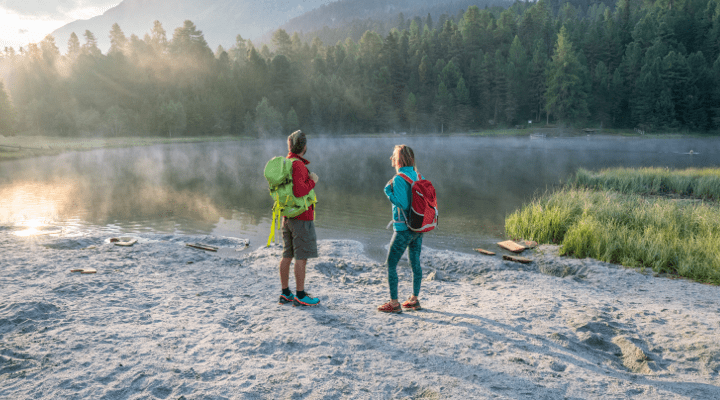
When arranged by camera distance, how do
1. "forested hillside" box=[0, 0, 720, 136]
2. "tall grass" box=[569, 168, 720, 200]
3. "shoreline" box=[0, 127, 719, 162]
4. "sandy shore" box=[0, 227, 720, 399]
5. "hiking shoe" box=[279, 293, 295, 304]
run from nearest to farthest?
"sandy shore" box=[0, 227, 720, 399] < "hiking shoe" box=[279, 293, 295, 304] < "tall grass" box=[569, 168, 720, 200] < "shoreline" box=[0, 127, 719, 162] < "forested hillside" box=[0, 0, 720, 136]

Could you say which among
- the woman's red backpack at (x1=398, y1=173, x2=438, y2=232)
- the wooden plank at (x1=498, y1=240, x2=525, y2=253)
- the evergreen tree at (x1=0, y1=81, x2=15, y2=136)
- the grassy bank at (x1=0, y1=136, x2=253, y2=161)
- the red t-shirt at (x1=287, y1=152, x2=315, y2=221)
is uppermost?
the evergreen tree at (x1=0, y1=81, x2=15, y2=136)

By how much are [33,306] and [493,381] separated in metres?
5.87

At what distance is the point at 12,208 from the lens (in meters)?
16.1

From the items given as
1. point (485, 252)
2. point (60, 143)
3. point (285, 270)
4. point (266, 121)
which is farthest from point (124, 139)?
point (285, 270)

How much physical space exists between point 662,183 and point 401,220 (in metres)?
19.7

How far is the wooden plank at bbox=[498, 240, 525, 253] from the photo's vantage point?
1023cm

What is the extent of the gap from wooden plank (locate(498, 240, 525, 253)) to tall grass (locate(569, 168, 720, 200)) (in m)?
9.67

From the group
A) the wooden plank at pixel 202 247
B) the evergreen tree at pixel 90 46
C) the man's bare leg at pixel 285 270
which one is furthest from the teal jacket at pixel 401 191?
the evergreen tree at pixel 90 46

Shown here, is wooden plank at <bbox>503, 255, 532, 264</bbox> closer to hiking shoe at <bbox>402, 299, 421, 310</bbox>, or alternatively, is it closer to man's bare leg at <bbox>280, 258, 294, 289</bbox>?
hiking shoe at <bbox>402, 299, 421, 310</bbox>

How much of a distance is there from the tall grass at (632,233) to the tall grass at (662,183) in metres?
6.66

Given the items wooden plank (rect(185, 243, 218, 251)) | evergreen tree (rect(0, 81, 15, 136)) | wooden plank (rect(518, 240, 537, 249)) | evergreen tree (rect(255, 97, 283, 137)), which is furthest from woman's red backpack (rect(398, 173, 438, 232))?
evergreen tree (rect(255, 97, 283, 137))

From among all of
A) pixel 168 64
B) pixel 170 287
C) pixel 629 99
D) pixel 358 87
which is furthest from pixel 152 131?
pixel 629 99

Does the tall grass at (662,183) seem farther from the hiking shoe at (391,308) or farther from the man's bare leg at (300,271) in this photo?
the man's bare leg at (300,271)

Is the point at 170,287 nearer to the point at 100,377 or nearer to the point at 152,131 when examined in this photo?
the point at 100,377
